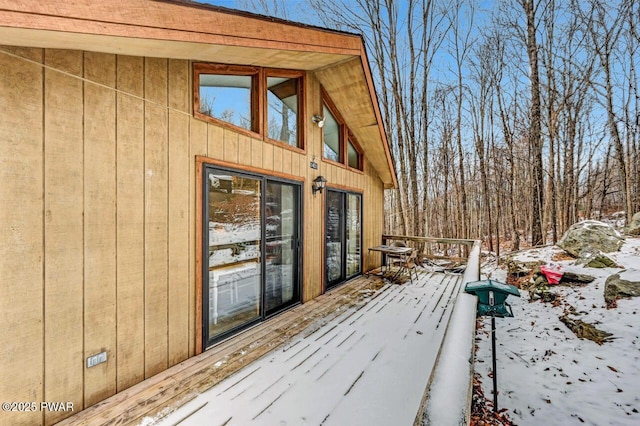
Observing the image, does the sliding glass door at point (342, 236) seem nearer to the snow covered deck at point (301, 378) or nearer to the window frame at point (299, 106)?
the window frame at point (299, 106)

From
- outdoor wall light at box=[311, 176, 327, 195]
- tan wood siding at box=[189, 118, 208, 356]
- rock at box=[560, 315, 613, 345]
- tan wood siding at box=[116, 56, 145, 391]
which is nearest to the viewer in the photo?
tan wood siding at box=[116, 56, 145, 391]

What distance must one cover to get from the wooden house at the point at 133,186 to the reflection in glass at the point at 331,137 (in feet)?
4.64

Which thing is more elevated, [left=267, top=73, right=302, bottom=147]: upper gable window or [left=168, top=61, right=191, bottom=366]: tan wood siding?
[left=267, top=73, right=302, bottom=147]: upper gable window

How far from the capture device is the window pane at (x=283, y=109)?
3.99 meters

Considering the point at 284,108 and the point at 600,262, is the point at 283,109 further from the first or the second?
the point at 600,262

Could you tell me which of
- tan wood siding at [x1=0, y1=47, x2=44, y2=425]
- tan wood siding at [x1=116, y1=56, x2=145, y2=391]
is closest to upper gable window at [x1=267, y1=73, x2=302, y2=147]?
tan wood siding at [x1=116, y1=56, x2=145, y2=391]

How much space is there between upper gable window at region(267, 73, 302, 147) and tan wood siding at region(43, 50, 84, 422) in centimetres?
211

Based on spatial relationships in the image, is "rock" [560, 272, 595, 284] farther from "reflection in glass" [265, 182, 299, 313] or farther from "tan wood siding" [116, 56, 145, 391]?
"tan wood siding" [116, 56, 145, 391]

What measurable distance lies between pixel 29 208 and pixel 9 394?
1.18m

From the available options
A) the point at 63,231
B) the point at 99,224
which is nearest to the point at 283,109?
the point at 99,224

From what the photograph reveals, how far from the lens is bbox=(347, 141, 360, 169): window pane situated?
633 cm

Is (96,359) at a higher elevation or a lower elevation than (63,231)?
lower

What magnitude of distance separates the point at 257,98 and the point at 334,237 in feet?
9.57

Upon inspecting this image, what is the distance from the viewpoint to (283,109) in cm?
429
